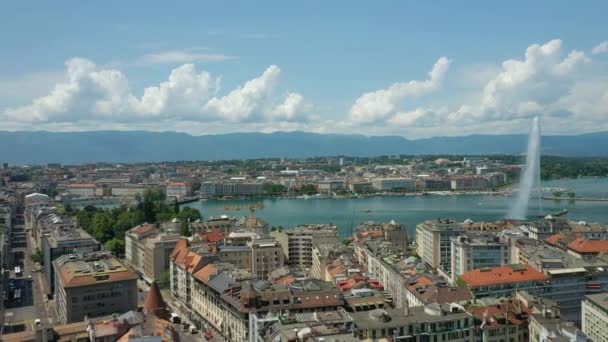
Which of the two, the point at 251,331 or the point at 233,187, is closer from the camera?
the point at 251,331

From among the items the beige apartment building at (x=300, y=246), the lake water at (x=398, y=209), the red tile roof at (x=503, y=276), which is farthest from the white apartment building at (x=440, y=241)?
the lake water at (x=398, y=209)

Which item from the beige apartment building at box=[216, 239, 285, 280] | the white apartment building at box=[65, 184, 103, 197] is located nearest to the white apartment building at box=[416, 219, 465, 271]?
the beige apartment building at box=[216, 239, 285, 280]

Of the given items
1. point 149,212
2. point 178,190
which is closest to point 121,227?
point 149,212

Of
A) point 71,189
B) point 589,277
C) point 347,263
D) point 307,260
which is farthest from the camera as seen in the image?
point 71,189

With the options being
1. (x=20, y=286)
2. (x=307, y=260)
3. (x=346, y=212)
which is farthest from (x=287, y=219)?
(x=20, y=286)

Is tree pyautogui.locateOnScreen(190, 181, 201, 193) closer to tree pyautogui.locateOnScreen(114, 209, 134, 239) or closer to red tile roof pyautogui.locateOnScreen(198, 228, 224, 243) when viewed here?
tree pyautogui.locateOnScreen(114, 209, 134, 239)

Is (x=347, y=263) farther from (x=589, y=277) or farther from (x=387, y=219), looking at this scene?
(x=387, y=219)
